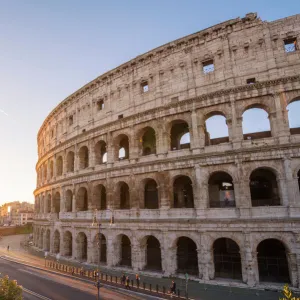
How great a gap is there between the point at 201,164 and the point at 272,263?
9508 mm

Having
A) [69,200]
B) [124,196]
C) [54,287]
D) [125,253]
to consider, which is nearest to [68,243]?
[69,200]

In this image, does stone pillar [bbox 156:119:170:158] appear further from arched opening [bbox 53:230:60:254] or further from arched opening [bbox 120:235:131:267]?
arched opening [bbox 53:230:60:254]

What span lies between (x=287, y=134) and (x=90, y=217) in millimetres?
20740

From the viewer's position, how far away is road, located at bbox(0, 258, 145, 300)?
677 inches

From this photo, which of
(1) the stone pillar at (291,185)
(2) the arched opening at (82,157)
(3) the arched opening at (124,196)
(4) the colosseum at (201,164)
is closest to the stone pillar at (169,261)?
(4) the colosseum at (201,164)

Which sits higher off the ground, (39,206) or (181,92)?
(181,92)

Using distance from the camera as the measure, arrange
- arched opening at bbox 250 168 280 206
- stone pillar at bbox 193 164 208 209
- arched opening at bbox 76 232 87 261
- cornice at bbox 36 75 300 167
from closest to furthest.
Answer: cornice at bbox 36 75 300 167 < stone pillar at bbox 193 164 208 209 < arched opening at bbox 250 168 280 206 < arched opening at bbox 76 232 87 261

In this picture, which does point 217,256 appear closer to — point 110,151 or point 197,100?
A: point 197,100

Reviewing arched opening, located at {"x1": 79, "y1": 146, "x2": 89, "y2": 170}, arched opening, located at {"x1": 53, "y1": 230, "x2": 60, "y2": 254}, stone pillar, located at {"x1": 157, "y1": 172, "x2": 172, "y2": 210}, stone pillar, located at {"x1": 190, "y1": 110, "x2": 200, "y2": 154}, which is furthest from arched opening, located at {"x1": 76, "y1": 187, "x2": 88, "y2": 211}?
stone pillar, located at {"x1": 190, "y1": 110, "x2": 200, "y2": 154}

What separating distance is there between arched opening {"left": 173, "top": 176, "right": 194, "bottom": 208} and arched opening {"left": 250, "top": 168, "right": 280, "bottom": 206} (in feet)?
19.0

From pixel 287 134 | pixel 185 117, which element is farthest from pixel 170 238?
pixel 287 134

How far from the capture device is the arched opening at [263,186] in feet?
69.0

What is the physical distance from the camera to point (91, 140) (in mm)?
28953

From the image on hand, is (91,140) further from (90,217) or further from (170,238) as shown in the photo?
(170,238)
